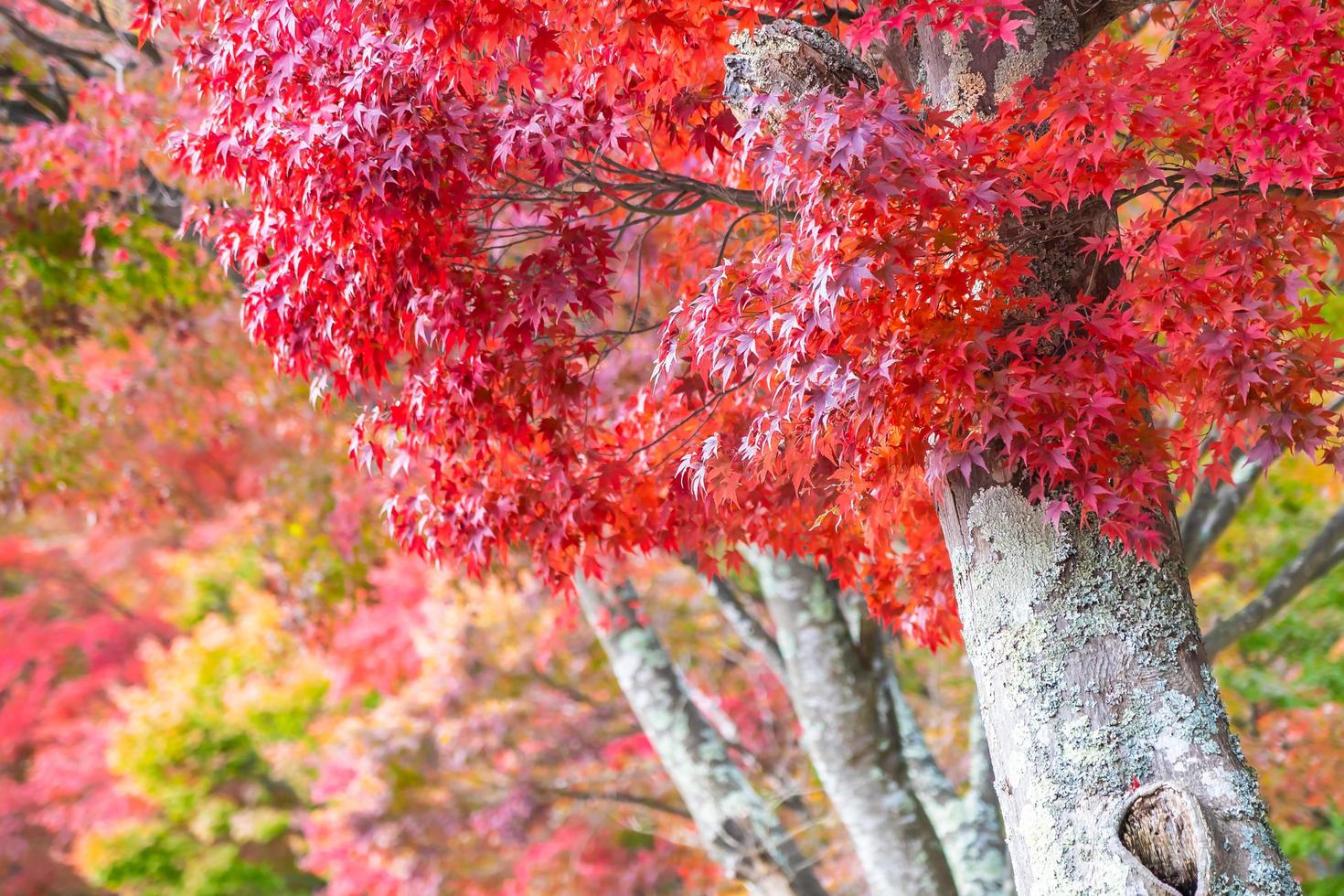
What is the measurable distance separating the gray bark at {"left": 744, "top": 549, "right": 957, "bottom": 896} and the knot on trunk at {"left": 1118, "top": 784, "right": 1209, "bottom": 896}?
9.81 feet

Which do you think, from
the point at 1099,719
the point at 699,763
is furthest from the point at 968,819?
the point at 1099,719

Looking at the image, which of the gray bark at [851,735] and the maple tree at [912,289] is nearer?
the maple tree at [912,289]

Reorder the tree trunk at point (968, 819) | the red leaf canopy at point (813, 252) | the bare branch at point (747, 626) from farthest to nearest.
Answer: the bare branch at point (747, 626)
the tree trunk at point (968, 819)
the red leaf canopy at point (813, 252)

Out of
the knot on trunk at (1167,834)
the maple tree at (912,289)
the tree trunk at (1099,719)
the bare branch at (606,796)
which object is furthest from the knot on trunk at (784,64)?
the bare branch at (606,796)

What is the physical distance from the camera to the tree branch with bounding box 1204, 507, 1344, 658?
17.2 ft

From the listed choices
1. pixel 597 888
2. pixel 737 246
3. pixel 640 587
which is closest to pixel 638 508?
pixel 737 246

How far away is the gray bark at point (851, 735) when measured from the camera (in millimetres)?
5246

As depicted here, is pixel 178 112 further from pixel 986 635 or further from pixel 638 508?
pixel 986 635

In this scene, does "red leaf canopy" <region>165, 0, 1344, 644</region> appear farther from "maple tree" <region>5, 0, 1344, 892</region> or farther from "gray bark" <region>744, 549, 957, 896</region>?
"gray bark" <region>744, 549, 957, 896</region>

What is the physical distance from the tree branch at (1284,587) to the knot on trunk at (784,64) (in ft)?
12.2

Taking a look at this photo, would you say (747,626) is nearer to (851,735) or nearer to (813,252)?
(851,735)

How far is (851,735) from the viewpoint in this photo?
17.6ft

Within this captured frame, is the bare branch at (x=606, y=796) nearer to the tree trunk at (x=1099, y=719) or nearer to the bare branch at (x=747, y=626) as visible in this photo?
the bare branch at (x=747, y=626)

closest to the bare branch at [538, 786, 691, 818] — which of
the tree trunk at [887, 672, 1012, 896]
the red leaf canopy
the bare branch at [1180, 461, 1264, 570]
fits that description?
the tree trunk at [887, 672, 1012, 896]
